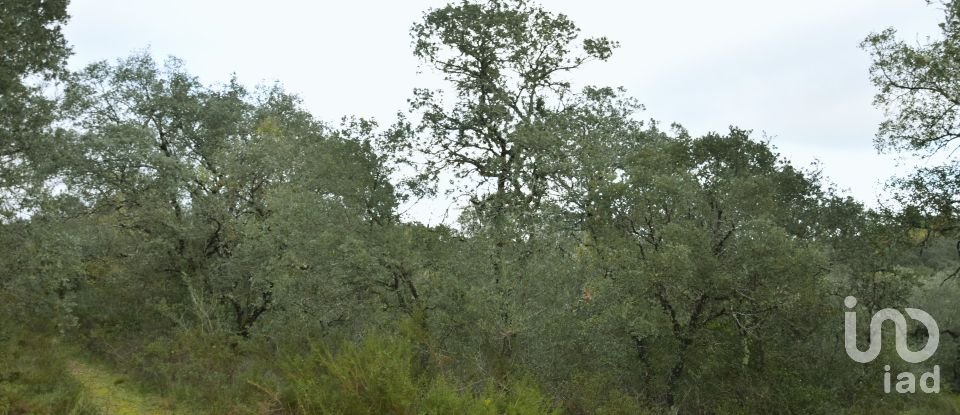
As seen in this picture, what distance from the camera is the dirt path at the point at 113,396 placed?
34.3ft

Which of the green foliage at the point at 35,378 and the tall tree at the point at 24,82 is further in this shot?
the tall tree at the point at 24,82

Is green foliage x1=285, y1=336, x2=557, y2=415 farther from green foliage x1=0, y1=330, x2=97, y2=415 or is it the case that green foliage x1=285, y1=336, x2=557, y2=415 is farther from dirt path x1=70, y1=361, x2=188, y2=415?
green foliage x1=0, y1=330, x2=97, y2=415

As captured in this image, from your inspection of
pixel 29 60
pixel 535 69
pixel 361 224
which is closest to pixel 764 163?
pixel 535 69

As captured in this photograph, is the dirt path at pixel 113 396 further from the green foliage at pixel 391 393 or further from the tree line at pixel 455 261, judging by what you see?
the green foliage at pixel 391 393

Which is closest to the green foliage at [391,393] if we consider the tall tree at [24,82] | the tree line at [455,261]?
the tree line at [455,261]

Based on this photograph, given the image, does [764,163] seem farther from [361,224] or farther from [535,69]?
[361,224]

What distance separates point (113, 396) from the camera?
11.2m

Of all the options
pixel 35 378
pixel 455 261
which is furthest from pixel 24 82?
pixel 455 261

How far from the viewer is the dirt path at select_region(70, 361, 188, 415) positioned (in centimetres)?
1045

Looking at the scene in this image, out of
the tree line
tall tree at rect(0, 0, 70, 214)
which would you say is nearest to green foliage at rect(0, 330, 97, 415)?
the tree line

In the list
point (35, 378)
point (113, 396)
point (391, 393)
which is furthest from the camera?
point (113, 396)

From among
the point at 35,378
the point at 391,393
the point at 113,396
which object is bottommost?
the point at 113,396

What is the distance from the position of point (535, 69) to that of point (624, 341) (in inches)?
282

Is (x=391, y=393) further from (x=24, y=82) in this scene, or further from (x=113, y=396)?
(x=24, y=82)
